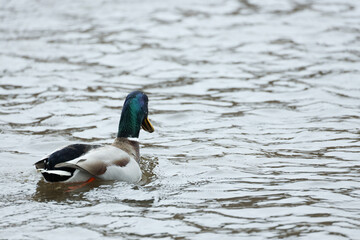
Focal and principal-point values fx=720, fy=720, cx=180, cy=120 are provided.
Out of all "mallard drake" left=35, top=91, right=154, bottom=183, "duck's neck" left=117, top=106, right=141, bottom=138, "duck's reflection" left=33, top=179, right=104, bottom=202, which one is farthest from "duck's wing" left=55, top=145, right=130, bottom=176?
"duck's neck" left=117, top=106, right=141, bottom=138

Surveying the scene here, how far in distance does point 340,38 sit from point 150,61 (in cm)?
377

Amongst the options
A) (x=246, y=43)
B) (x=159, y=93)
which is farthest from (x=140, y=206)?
(x=246, y=43)

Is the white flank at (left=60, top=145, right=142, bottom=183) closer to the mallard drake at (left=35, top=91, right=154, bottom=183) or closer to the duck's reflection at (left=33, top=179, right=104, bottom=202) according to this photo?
the mallard drake at (left=35, top=91, right=154, bottom=183)

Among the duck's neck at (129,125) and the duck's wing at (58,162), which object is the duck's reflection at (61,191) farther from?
the duck's neck at (129,125)

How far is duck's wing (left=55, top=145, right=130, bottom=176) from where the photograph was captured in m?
6.58

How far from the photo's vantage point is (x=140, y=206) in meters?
6.33

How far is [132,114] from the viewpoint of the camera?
7785mm

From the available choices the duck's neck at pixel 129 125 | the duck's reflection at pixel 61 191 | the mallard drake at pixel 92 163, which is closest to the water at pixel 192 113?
the duck's reflection at pixel 61 191

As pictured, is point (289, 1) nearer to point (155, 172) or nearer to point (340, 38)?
point (340, 38)

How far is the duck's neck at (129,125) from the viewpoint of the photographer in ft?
25.5

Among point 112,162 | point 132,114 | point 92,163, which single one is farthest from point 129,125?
point 92,163

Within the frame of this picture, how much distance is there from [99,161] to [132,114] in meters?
1.10

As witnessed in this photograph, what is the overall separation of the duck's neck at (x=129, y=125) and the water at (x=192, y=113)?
0.42 m

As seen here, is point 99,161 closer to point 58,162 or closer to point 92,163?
point 92,163
